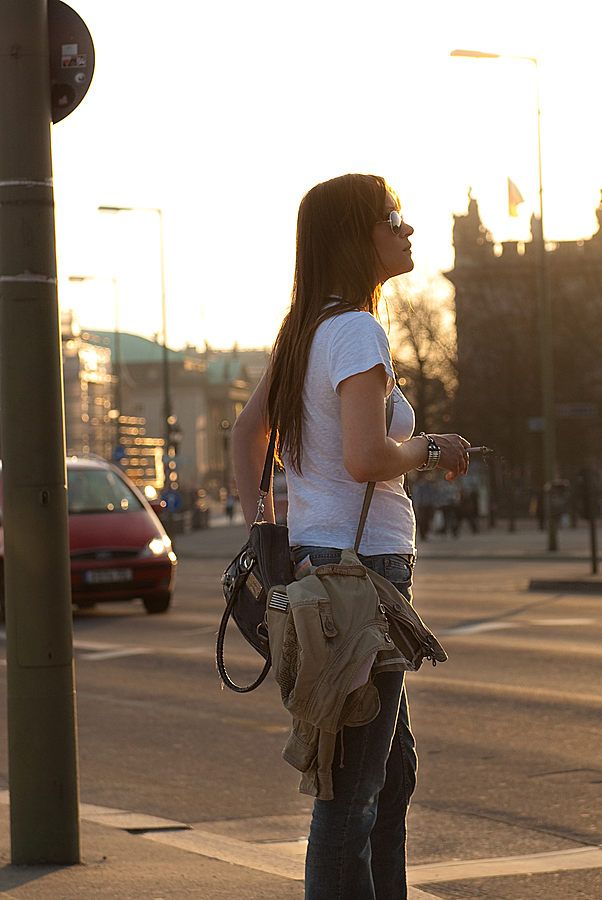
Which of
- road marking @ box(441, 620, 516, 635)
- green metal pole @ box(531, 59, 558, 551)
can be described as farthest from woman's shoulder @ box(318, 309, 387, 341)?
green metal pole @ box(531, 59, 558, 551)

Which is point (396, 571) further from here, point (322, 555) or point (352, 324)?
point (352, 324)

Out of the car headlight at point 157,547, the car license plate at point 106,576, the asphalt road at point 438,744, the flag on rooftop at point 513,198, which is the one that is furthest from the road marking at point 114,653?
the flag on rooftop at point 513,198

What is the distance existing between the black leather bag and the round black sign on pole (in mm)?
1917

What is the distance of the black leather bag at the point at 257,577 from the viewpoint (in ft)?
10.3

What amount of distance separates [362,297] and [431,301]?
203ft

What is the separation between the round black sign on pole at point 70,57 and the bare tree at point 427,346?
5365 cm

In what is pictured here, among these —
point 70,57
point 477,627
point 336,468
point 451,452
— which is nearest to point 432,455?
point 451,452

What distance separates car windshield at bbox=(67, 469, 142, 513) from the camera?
1764 centimetres

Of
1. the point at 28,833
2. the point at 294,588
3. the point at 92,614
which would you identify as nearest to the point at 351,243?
the point at 294,588

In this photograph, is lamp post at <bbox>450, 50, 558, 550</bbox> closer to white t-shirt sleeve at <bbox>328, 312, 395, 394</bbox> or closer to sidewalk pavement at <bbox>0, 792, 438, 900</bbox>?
sidewalk pavement at <bbox>0, 792, 438, 900</bbox>

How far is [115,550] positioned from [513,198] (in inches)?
548

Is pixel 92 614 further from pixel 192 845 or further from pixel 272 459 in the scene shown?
pixel 272 459

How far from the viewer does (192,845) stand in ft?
16.9

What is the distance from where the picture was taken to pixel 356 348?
3111 millimetres
